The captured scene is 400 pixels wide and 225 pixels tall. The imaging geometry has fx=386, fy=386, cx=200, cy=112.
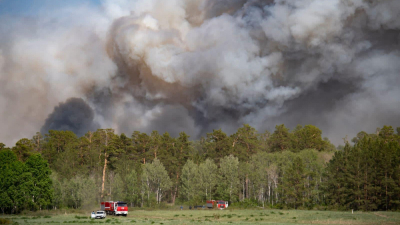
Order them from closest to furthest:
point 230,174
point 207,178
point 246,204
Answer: point 246,204, point 230,174, point 207,178

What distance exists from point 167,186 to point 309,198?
45.2 metres

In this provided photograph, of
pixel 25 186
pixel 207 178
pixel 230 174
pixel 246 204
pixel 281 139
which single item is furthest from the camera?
pixel 281 139

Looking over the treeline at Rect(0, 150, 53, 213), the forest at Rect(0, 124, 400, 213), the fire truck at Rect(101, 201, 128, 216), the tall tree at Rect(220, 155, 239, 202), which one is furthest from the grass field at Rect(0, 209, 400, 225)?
the tall tree at Rect(220, 155, 239, 202)

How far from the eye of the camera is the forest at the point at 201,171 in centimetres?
9462

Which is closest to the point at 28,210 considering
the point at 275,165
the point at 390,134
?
the point at 275,165

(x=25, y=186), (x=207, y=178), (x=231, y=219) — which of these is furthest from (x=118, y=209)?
(x=207, y=178)

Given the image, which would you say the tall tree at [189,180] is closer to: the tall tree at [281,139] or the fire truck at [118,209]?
the tall tree at [281,139]

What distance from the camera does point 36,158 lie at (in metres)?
95.8

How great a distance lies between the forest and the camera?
310 feet

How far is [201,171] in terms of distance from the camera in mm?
127438

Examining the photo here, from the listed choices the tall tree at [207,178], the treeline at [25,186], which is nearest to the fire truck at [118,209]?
the treeline at [25,186]

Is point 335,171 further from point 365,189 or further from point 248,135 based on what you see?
point 248,135

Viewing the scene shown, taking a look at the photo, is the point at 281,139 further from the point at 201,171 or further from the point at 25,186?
the point at 25,186

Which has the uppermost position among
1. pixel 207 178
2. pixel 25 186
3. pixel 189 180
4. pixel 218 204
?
pixel 207 178
